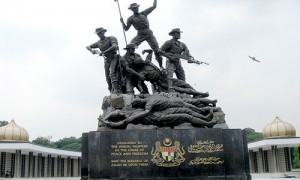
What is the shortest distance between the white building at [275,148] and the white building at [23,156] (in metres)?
16.4

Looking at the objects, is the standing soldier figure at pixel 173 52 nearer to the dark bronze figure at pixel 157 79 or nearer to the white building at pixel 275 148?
the dark bronze figure at pixel 157 79

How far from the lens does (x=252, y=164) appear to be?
3425 cm

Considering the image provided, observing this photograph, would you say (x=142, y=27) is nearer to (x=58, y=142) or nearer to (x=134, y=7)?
(x=134, y=7)

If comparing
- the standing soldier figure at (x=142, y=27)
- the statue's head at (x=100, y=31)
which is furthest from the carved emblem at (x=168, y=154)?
the statue's head at (x=100, y=31)

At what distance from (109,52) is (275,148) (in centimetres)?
2316

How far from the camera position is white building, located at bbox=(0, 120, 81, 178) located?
26547mm

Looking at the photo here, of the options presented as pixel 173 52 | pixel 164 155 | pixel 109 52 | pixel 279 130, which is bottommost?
pixel 164 155

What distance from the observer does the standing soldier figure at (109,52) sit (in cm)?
1057

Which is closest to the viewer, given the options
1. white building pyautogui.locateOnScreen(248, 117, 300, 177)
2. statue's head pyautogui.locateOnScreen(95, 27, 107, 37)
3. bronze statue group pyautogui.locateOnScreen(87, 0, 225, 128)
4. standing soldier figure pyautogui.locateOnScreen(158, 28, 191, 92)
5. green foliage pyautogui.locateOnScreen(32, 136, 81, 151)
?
bronze statue group pyautogui.locateOnScreen(87, 0, 225, 128)

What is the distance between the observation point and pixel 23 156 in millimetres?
30094

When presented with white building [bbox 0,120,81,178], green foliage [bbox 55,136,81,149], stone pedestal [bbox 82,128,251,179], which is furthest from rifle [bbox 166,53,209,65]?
green foliage [bbox 55,136,81,149]

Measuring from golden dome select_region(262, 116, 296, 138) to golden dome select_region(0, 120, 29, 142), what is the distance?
17838 millimetres

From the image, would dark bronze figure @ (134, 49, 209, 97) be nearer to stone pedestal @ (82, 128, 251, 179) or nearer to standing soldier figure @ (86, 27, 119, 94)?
standing soldier figure @ (86, 27, 119, 94)

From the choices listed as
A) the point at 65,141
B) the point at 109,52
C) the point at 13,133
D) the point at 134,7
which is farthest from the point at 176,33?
the point at 65,141
